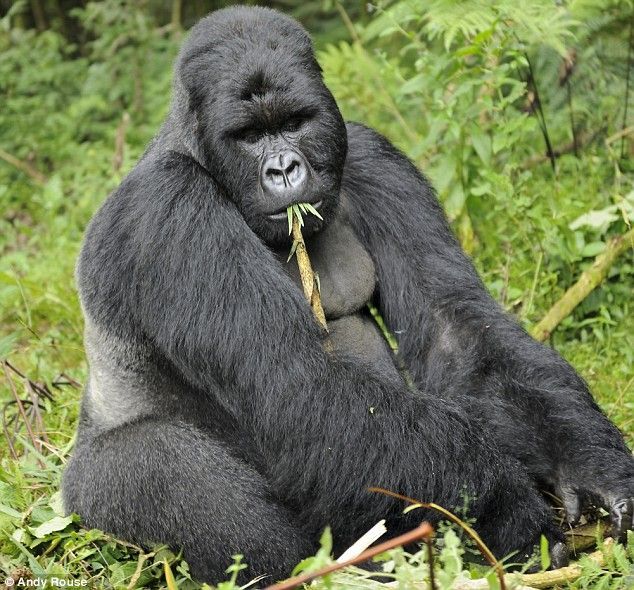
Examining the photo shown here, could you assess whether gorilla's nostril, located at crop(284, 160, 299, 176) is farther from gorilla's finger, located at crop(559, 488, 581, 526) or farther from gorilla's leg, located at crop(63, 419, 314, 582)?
gorilla's finger, located at crop(559, 488, 581, 526)

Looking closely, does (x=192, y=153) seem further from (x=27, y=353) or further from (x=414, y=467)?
(x=27, y=353)

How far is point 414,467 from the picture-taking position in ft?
11.1

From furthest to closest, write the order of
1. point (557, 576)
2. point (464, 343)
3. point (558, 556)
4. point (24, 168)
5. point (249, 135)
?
point (24, 168), point (464, 343), point (249, 135), point (558, 556), point (557, 576)

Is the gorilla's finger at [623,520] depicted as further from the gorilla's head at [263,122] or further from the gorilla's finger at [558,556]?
the gorilla's head at [263,122]

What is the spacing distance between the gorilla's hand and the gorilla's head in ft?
4.10

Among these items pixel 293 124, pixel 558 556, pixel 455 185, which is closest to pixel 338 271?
pixel 293 124

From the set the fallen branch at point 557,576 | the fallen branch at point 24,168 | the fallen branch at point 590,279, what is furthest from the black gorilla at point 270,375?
the fallen branch at point 24,168

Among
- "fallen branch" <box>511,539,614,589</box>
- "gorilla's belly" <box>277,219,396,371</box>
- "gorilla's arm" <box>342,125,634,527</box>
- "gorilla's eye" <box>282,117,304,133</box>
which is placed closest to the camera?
"fallen branch" <box>511,539,614,589</box>

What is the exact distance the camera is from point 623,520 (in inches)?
128

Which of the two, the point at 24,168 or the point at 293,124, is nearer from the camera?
the point at 293,124

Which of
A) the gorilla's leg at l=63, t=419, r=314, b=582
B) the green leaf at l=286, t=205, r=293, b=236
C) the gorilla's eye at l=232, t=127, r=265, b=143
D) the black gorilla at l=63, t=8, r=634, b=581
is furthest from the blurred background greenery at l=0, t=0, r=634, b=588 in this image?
the gorilla's eye at l=232, t=127, r=265, b=143

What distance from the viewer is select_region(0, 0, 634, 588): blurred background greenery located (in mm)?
4504

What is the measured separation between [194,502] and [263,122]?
134 cm

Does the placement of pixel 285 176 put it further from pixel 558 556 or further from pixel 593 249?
pixel 593 249
